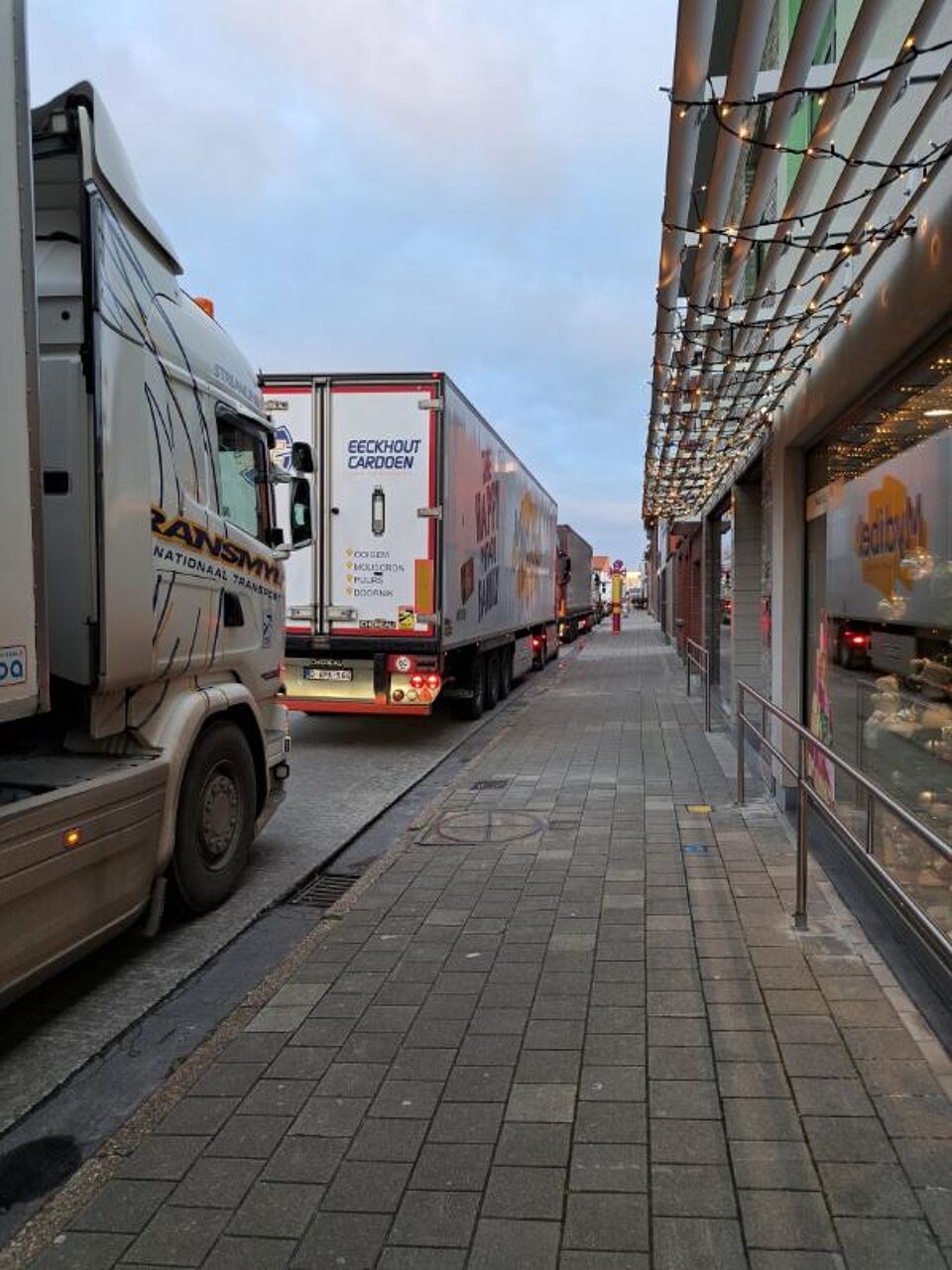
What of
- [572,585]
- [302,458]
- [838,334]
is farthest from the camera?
[572,585]

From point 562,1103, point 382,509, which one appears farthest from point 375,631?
point 562,1103

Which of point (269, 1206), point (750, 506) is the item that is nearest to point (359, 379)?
point (750, 506)

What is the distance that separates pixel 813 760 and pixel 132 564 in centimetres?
374

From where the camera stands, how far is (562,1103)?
297 cm

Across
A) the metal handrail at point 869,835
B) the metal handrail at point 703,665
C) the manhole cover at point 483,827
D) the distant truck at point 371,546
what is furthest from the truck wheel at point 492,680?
the metal handrail at point 869,835

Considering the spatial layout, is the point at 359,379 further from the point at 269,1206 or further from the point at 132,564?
the point at 269,1206

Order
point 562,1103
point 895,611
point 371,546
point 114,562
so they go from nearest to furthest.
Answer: point 562,1103 → point 114,562 → point 895,611 → point 371,546

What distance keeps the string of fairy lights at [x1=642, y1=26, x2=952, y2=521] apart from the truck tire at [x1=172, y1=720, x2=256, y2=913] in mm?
3380

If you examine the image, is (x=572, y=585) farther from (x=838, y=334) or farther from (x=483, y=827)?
(x=838, y=334)

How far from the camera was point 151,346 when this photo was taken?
4484 mm

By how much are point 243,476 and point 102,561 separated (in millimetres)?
1783

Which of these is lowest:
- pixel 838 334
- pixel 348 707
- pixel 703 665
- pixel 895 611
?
pixel 348 707

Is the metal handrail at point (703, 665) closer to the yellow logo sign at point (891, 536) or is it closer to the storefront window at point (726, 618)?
the storefront window at point (726, 618)

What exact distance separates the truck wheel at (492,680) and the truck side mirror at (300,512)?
7.32 metres
